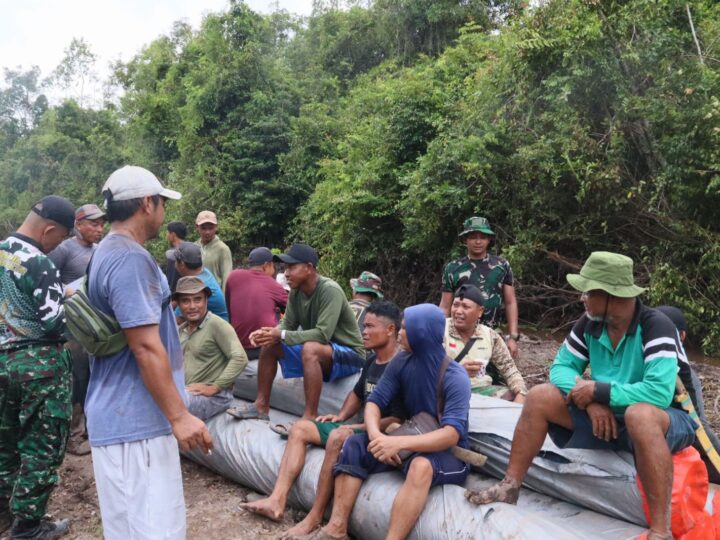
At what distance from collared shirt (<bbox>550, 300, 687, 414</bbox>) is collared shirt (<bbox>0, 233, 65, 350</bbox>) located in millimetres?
2833

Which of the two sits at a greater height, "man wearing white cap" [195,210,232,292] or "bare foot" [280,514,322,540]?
"man wearing white cap" [195,210,232,292]

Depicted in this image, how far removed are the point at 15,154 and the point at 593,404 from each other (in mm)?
32792

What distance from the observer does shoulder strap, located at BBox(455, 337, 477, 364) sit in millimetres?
4441

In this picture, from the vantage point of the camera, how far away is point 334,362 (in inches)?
177

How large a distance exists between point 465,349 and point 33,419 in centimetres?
282

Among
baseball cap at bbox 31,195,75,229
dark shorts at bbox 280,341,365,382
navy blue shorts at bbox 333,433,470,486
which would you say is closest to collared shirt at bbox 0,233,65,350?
baseball cap at bbox 31,195,75,229

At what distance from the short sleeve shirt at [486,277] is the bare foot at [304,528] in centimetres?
242

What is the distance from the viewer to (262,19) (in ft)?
51.2

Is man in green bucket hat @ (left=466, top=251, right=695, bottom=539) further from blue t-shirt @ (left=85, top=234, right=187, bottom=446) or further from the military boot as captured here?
the military boot

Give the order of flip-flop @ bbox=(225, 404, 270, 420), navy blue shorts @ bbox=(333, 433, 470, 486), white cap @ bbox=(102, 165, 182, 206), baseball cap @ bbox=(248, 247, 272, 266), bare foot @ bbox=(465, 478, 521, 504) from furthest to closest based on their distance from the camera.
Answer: baseball cap @ bbox=(248, 247, 272, 266) < flip-flop @ bbox=(225, 404, 270, 420) < navy blue shorts @ bbox=(333, 433, 470, 486) < bare foot @ bbox=(465, 478, 521, 504) < white cap @ bbox=(102, 165, 182, 206)

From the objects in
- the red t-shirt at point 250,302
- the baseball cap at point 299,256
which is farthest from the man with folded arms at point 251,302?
the baseball cap at point 299,256

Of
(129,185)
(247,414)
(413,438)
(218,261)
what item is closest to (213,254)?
(218,261)

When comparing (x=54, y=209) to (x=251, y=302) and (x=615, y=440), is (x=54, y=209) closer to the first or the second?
(x=251, y=302)

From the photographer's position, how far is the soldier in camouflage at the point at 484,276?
524 cm
